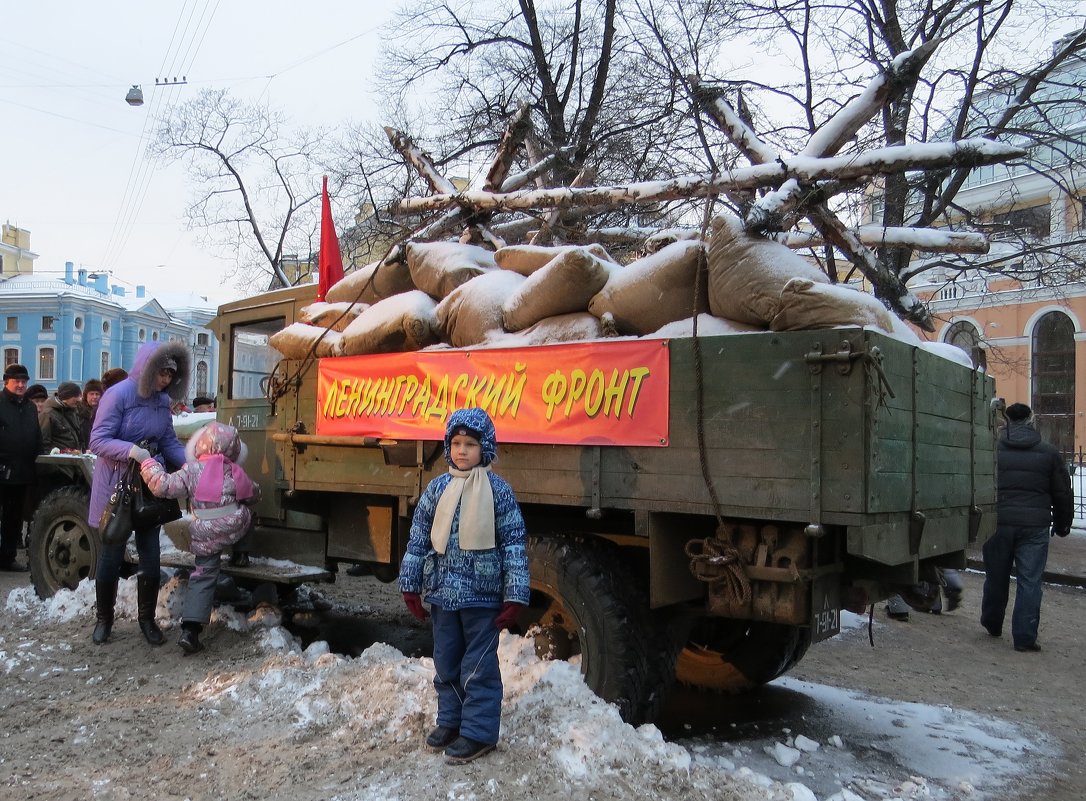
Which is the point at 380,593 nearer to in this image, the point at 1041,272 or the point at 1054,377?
the point at 1041,272

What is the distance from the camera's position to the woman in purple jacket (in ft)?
16.7

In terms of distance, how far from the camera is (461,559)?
11.3ft

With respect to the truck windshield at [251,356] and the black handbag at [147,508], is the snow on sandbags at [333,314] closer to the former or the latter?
the truck windshield at [251,356]

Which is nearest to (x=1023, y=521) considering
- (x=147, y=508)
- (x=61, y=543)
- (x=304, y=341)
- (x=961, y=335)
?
(x=304, y=341)

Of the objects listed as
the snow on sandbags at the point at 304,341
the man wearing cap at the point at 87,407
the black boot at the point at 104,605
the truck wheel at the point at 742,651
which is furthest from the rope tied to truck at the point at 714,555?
the man wearing cap at the point at 87,407

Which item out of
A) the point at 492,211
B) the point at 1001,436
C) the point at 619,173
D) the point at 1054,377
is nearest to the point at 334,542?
the point at 492,211

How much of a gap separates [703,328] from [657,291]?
1.15ft

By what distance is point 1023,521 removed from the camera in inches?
264

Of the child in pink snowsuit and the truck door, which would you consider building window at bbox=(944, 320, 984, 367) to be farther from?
the child in pink snowsuit

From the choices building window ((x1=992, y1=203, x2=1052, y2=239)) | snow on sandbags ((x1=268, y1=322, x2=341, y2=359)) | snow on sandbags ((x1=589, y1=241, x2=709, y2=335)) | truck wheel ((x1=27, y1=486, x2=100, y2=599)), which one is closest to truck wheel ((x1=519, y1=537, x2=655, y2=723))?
snow on sandbags ((x1=589, y1=241, x2=709, y2=335))

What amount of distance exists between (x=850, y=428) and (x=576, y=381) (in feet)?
4.35

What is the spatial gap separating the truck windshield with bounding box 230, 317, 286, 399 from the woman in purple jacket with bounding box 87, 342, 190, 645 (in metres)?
0.76

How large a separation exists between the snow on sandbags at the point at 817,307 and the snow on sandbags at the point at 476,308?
1585 mm

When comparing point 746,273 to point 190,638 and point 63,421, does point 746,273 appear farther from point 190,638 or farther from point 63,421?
point 63,421
